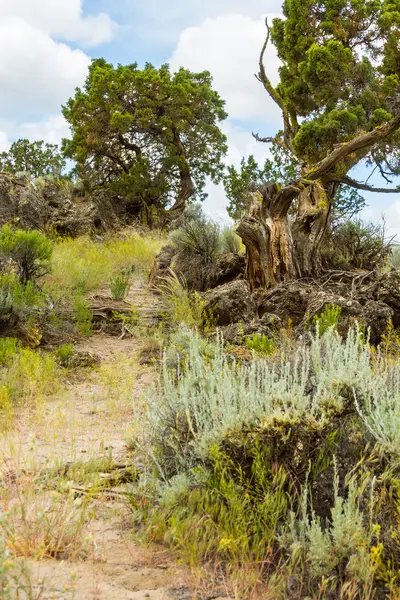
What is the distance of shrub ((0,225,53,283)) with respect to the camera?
871cm

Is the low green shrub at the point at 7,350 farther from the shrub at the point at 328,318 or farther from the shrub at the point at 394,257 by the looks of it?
the shrub at the point at 394,257

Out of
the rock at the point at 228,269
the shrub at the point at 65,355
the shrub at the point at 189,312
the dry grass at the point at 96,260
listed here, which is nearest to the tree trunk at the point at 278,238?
the rock at the point at 228,269

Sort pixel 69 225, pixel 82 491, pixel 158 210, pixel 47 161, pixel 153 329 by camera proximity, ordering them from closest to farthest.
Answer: pixel 82 491 → pixel 153 329 → pixel 69 225 → pixel 158 210 → pixel 47 161

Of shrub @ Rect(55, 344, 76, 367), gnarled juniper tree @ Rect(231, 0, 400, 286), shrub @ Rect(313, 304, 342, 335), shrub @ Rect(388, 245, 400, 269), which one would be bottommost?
shrub @ Rect(55, 344, 76, 367)

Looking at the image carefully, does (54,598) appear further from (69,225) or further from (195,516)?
(69,225)

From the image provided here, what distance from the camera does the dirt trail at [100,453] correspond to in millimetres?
2564

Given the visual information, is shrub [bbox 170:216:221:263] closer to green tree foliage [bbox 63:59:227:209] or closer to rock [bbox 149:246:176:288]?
rock [bbox 149:246:176:288]

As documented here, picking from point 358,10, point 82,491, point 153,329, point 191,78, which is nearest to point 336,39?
point 358,10

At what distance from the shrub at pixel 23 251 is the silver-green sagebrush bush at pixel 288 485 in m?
5.79

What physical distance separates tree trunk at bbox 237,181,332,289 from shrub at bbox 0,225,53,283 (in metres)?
3.20

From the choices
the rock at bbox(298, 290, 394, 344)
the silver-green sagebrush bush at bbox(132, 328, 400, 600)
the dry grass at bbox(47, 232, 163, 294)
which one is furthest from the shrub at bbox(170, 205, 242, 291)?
the silver-green sagebrush bush at bbox(132, 328, 400, 600)

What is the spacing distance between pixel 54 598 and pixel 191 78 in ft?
69.6

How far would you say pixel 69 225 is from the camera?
1625 cm

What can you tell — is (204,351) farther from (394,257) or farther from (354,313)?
(394,257)
